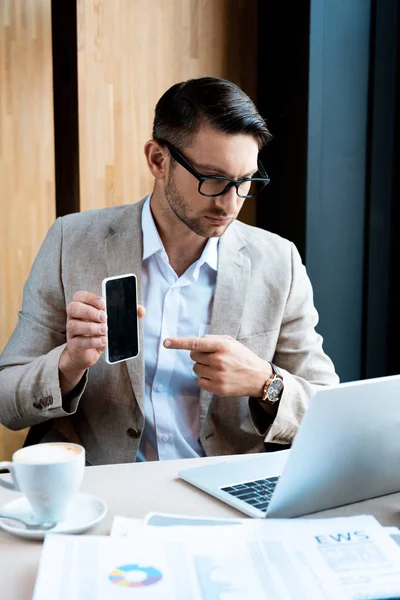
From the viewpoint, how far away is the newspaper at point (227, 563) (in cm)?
78

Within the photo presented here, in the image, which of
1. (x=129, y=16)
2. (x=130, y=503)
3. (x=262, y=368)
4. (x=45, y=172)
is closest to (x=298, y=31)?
(x=129, y=16)

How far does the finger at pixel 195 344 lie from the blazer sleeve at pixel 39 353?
0.28 m

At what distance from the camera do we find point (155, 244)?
5.69 ft

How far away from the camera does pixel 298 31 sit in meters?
2.38

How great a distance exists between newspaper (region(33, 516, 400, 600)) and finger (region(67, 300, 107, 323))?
464mm

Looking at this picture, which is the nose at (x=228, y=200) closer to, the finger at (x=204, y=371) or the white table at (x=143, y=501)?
the finger at (x=204, y=371)

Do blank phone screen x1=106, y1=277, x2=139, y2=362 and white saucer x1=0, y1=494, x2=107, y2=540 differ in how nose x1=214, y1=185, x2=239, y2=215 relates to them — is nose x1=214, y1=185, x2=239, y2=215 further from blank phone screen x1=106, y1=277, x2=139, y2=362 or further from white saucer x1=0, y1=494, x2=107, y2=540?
white saucer x1=0, y1=494, x2=107, y2=540

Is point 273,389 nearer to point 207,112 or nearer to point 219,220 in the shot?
point 219,220

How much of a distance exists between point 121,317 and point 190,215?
433 mm

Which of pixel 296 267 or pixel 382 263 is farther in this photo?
pixel 382 263

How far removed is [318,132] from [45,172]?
0.89 metres

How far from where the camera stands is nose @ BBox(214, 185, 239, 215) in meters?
1.64

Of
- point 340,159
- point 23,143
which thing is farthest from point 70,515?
point 340,159

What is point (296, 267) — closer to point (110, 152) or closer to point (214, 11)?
point (110, 152)
